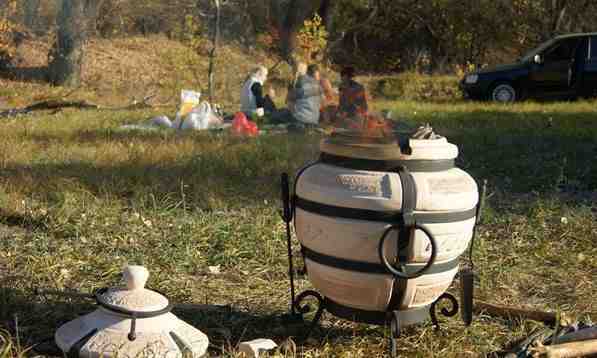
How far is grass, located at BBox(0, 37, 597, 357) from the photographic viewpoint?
138 inches

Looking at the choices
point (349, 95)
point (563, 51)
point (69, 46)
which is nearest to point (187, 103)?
point (349, 95)

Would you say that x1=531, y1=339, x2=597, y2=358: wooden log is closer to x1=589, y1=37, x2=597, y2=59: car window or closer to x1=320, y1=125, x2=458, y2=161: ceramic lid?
x1=320, y1=125, x2=458, y2=161: ceramic lid

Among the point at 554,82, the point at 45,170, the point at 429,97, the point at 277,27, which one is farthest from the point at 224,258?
the point at 277,27

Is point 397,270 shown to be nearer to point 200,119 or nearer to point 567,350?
point 567,350

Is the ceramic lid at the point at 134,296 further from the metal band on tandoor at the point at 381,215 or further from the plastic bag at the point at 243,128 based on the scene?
the plastic bag at the point at 243,128

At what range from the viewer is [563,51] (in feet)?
52.8

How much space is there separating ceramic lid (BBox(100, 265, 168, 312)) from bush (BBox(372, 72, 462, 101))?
16.3 metres

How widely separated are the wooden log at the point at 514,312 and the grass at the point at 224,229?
48 millimetres

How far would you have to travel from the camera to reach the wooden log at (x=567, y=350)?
2953 mm

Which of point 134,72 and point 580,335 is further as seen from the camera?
point 134,72

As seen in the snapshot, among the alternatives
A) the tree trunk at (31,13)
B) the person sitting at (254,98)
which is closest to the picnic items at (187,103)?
the person sitting at (254,98)

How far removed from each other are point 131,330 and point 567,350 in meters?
1.72

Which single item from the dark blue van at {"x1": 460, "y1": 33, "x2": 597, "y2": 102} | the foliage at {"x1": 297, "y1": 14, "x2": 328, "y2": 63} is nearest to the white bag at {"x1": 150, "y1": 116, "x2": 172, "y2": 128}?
the dark blue van at {"x1": 460, "y1": 33, "x2": 597, "y2": 102}

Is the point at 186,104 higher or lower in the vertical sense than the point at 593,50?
lower
